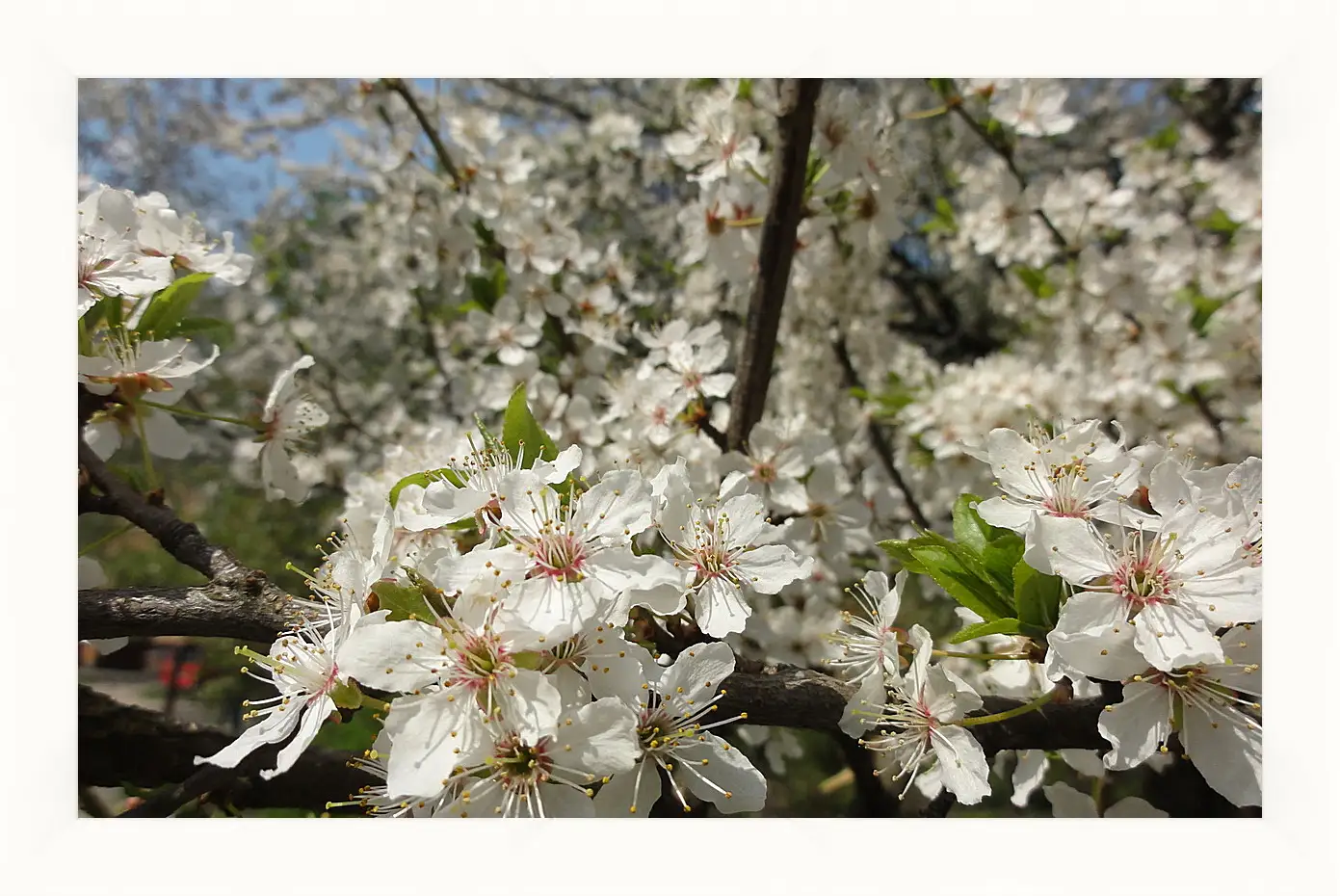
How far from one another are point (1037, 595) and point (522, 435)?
0.55 metres

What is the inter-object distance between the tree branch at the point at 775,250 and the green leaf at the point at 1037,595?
75cm

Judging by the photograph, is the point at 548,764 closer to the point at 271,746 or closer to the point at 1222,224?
the point at 271,746

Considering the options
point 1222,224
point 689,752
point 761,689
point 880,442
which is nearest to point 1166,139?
point 1222,224

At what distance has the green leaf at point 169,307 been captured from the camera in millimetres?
1055

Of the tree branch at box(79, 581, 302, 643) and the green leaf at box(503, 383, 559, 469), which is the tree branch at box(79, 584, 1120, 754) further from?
the green leaf at box(503, 383, 559, 469)

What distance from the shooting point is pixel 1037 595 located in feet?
2.46

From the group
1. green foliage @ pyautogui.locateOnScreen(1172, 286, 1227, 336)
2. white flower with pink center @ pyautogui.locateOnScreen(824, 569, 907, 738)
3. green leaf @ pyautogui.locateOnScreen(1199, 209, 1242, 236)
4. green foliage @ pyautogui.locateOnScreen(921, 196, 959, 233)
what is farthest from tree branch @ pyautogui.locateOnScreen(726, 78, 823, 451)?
green leaf @ pyautogui.locateOnScreen(1199, 209, 1242, 236)

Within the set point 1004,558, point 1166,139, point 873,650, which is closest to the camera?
point 1004,558

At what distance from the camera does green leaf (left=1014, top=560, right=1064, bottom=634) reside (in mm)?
743

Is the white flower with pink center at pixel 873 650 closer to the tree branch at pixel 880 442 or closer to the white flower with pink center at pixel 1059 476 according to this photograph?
the white flower with pink center at pixel 1059 476

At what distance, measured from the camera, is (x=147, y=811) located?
0.86 meters

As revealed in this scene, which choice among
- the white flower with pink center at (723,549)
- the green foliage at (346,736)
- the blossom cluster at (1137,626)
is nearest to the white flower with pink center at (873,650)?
the blossom cluster at (1137,626)
